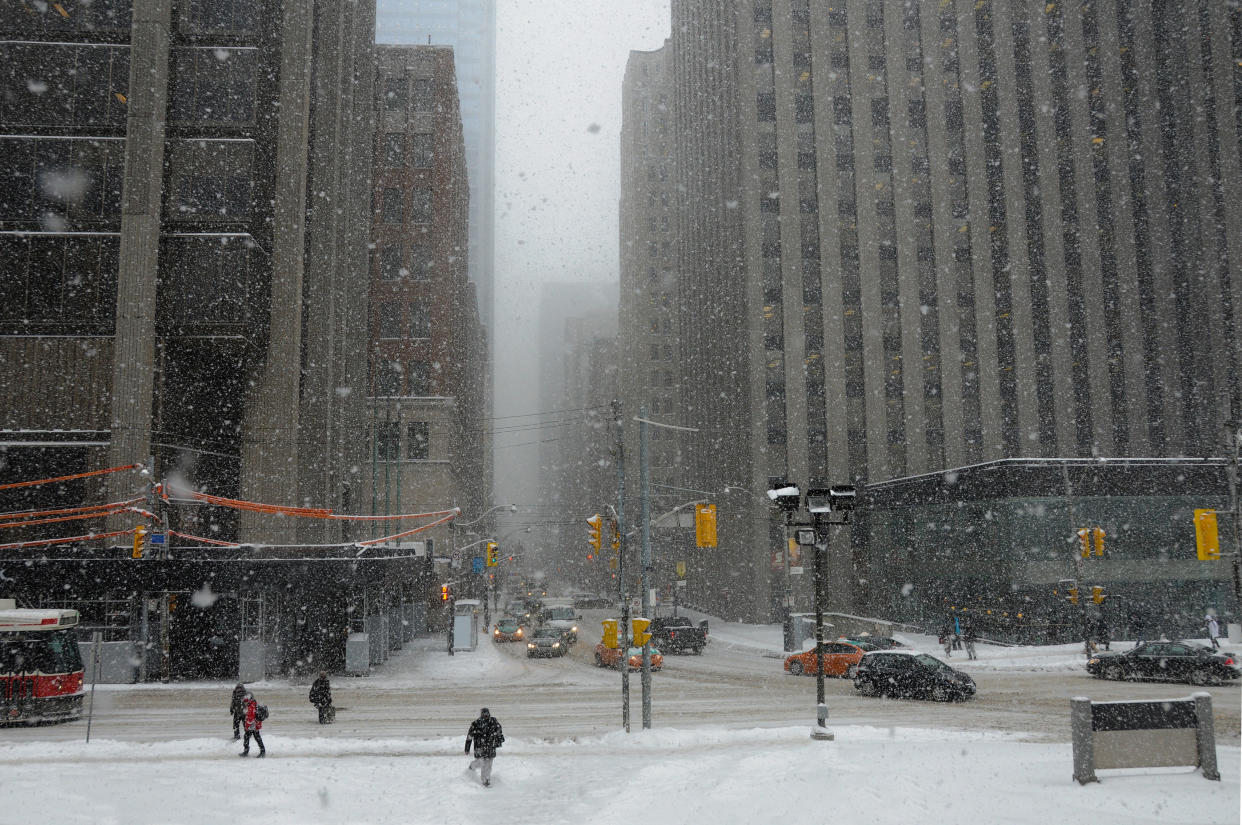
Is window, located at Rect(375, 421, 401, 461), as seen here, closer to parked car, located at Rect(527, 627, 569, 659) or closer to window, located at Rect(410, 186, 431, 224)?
window, located at Rect(410, 186, 431, 224)

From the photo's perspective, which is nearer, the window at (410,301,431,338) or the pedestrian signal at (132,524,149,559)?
the pedestrian signal at (132,524,149,559)

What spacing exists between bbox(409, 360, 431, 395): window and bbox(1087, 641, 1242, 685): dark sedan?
4494cm

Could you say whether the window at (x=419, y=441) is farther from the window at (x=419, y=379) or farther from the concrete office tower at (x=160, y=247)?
the concrete office tower at (x=160, y=247)

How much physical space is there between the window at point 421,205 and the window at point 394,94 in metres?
6.37

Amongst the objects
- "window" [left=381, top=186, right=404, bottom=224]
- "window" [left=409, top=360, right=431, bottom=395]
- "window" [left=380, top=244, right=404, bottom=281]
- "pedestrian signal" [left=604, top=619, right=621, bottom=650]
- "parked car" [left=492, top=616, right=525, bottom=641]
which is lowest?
"parked car" [left=492, top=616, right=525, bottom=641]

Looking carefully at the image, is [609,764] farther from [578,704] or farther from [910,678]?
[910,678]

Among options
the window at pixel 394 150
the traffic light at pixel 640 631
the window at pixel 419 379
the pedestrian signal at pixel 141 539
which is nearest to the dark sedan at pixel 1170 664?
the traffic light at pixel 640 631

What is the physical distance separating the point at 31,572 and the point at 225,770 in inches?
794

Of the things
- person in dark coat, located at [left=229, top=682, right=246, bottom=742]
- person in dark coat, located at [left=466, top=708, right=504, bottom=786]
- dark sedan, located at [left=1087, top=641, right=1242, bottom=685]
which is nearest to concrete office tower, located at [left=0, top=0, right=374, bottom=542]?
person in dark coat, located at [left=229, top=682, right=246, bottom=742]

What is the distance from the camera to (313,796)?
14.4m

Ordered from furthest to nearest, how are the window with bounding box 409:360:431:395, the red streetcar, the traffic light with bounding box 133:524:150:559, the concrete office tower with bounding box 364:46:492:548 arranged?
the window with bounding box 409:360:431:395
the concrete office tower with bounding box 364:46:492:548
the traffic light with bounding box 133:524:150:559
the red streetcar

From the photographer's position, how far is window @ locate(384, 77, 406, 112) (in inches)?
2562

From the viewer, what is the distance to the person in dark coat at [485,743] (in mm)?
15011

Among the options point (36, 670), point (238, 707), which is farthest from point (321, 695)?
point (36, 670)
